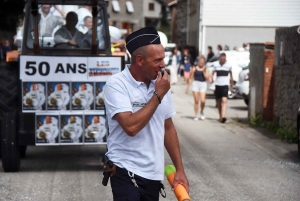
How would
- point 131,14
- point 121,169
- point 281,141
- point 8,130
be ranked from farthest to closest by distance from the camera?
point 131,14 < point 281,141 < point 8,130 < point 121,169

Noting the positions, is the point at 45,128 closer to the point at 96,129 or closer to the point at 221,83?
the point at 96,129

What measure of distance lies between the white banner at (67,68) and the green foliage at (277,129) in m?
5.75

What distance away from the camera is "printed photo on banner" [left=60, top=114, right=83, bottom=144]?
10562mm

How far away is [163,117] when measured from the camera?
16.5 feet

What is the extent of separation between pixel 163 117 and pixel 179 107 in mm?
18812

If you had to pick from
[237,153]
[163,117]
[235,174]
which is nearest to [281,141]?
[237,153]

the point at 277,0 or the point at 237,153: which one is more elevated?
the point at 277,0

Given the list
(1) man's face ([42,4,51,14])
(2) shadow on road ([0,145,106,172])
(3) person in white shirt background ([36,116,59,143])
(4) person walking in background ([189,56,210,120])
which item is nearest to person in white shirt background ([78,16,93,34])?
(1) man's face ([42,4,51,14])

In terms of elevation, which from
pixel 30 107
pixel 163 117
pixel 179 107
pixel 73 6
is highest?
pixel 73 6

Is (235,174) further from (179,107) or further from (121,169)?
(179,107)

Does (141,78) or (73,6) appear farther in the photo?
(73,6)

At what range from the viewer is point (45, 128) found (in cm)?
1048

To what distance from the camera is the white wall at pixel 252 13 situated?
23.0 m

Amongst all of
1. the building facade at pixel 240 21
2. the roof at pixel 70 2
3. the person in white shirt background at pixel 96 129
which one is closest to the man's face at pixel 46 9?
the roof at pixel 70 2
